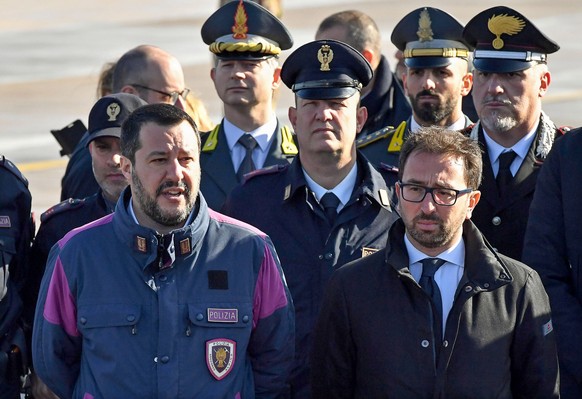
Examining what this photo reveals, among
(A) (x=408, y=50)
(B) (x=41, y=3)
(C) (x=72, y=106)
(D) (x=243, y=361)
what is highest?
(B) (x=41, y=3)

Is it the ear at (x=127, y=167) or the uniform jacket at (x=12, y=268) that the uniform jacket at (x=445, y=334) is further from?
the uniform jacket at (x=12, y=268)

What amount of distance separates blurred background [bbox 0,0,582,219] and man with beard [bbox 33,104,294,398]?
23.3ft

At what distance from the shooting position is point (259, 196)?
6.43 m

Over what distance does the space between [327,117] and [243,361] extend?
52.7 inches

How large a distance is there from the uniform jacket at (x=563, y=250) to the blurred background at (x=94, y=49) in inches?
286

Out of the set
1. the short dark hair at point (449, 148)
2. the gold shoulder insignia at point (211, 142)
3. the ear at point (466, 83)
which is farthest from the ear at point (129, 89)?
the short dark hair at point (449, 148)

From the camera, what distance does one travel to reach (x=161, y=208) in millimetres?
5504

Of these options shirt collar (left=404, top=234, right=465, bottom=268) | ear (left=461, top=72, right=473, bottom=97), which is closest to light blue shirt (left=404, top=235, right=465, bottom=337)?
shirt collar (left=404, top=234, right=465, bottom=268)

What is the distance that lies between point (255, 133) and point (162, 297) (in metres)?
2.18

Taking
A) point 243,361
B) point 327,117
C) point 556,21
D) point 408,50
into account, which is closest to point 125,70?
point 408,50

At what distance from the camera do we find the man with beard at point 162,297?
5430mm

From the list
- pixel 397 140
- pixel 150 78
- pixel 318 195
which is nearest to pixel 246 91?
pixel 397 140

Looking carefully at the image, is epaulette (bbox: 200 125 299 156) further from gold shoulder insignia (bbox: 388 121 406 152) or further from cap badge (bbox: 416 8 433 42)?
cap badge (bbox: 416 8 433 42)

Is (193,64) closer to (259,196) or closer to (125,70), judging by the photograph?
(125,70)
